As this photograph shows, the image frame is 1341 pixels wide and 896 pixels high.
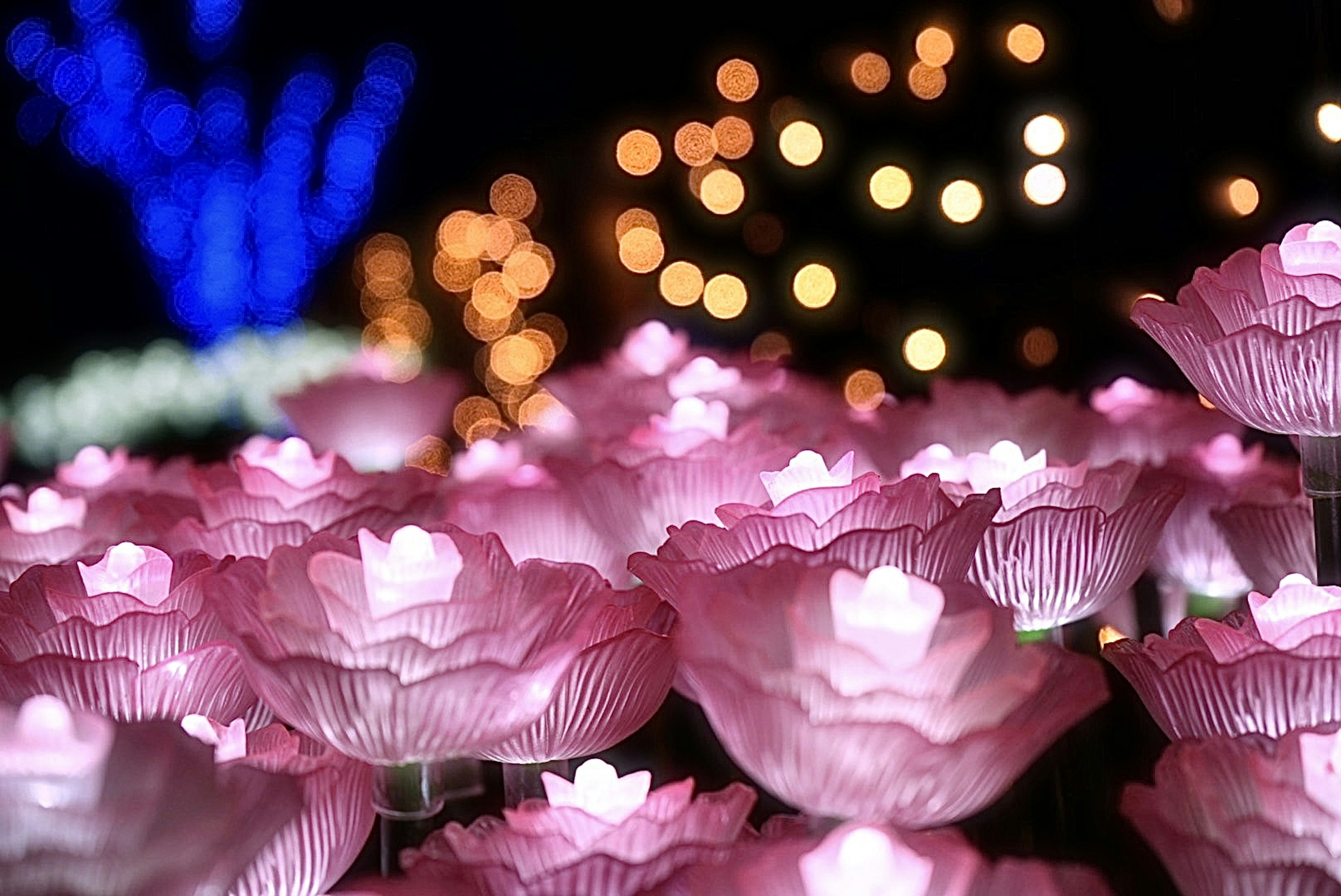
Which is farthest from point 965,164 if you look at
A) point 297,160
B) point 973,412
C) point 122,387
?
point 297,160

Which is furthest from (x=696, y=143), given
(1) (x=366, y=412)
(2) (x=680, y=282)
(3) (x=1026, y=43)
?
(1) (x=366, y=412)

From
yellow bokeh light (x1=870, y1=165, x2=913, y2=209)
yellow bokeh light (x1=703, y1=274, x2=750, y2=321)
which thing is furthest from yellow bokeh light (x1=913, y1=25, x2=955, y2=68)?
yellow bokeh light (x1=703, y1=274, x2=750, y2=321)

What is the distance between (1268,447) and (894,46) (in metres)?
0.56

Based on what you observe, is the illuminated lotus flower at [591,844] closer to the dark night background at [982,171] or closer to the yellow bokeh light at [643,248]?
the dark night background at [982,171]

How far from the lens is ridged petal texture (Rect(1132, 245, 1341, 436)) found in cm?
69

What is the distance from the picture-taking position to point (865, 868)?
0.47 m

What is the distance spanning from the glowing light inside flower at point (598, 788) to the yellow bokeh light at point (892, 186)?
1.11 meters

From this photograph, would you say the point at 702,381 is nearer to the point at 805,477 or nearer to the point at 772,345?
the point at 805,477

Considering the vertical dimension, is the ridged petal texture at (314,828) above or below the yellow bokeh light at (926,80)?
below

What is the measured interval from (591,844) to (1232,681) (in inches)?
10.2

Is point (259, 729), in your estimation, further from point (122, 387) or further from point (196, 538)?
point (122, 387)

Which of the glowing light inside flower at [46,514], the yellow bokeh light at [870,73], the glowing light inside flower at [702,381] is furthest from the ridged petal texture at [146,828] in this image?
the yellow bokeh light at [870,73]

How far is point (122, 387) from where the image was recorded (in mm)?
3711

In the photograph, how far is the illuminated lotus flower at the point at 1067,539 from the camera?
702 millimetres
